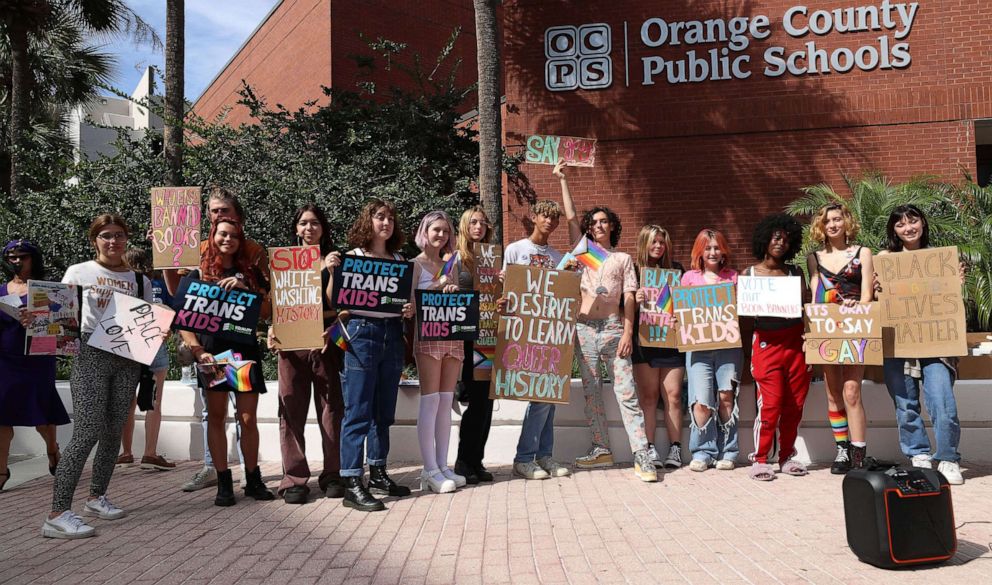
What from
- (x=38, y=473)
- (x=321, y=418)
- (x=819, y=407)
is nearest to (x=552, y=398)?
(x=321, y=418)

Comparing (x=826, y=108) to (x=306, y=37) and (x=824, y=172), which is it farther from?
(x=306, y=37)

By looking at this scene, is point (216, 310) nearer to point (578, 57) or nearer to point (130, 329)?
point (130, 329)

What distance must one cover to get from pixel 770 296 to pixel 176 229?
15.6ft

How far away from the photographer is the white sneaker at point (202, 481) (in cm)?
618

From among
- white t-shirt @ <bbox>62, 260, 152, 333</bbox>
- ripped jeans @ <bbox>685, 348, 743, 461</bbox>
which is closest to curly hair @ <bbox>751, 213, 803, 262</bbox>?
ripped jeans @ <bbox>685, 348, 743, 461</bbox>

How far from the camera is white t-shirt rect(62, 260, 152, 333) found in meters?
5.08

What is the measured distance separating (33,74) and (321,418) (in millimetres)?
20814

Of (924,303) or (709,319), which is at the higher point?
(924,303)

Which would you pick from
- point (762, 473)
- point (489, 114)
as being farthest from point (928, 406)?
point (489, 114)

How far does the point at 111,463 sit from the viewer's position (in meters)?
5.36

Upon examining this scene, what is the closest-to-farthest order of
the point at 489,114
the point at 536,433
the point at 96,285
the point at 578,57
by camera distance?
the point at 96,285
the point at 536,433
the point at 489,114
the point at 578,57

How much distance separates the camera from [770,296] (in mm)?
6105

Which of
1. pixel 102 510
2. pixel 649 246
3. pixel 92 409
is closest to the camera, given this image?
Answer: pixel 92 409

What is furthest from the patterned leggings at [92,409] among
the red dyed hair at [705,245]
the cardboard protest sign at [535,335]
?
the red dyed hair at [705,245]
